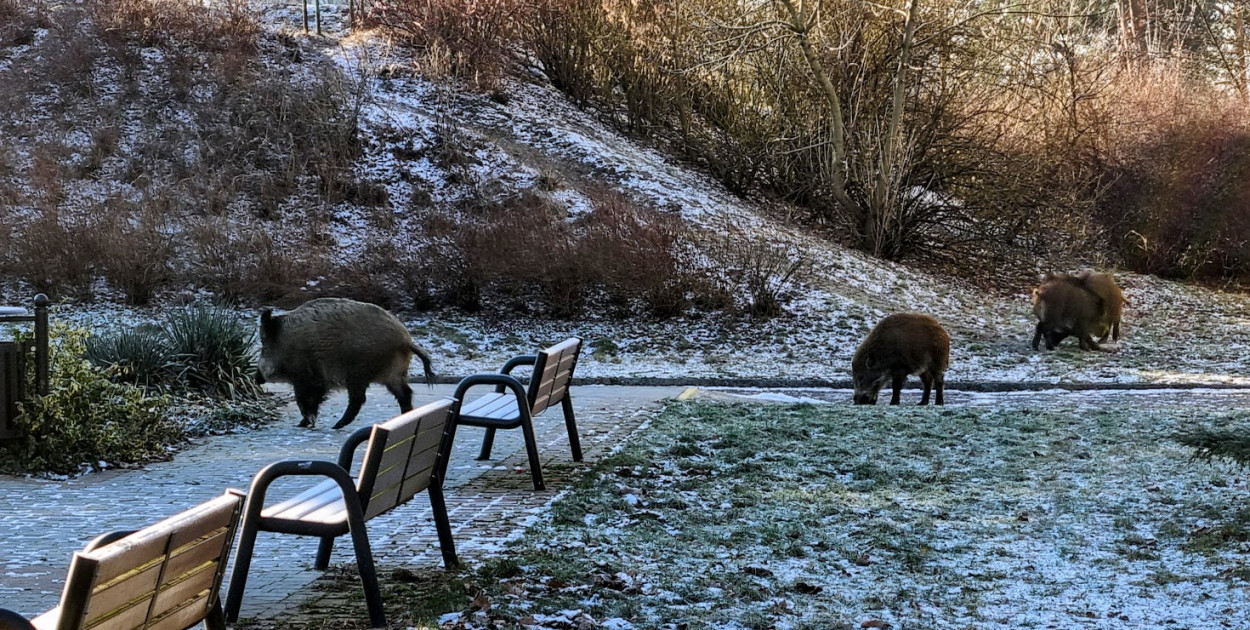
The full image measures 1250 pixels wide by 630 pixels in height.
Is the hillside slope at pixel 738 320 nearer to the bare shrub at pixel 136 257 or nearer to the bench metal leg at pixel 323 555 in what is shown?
the bare shrub at pixel 136 257

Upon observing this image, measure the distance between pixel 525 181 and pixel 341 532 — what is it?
69.3 ft

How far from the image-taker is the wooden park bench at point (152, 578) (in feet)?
10.6

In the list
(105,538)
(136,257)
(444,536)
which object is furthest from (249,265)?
(105,538)

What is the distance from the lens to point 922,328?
43.4 ft

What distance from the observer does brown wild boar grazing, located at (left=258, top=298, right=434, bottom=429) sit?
1073cm

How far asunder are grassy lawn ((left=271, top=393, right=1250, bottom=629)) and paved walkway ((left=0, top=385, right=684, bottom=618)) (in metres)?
0.41

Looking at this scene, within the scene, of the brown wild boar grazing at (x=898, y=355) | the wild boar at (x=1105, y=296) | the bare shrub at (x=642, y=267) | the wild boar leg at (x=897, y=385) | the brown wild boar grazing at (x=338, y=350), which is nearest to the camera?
the brown wild boar grazing at (x=338, y=350)

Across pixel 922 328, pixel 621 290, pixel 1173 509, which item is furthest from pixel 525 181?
pixel 1173 509

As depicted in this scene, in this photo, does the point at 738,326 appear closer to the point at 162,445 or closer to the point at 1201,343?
the point at 1201,343

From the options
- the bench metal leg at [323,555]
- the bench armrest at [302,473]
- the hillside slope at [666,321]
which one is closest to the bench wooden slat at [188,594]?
the bench armrest at [302,473]

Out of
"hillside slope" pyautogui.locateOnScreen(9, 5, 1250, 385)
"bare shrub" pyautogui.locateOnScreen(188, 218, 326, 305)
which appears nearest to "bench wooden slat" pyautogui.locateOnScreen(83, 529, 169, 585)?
"hillside slope" pyautogui.locateOnScreen(9, 5, 1250, 385)

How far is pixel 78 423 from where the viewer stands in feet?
30.8

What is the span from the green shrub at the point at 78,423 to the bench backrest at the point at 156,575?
574 cm

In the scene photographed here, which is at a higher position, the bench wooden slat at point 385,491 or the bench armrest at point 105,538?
the bench armrest at point 105,538
